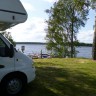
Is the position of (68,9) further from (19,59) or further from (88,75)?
(19,59)

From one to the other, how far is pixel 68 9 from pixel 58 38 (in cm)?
720

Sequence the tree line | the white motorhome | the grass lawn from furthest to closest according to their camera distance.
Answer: the tree line
the grass lawn
the white motorhome

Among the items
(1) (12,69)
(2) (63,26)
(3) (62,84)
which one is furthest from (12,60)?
(2) (63,26)

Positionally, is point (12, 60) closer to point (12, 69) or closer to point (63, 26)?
point (12, 69)

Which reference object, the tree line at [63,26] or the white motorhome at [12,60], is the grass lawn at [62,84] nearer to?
the white motorhome at [12,60]

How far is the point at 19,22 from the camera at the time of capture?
837 centimetres

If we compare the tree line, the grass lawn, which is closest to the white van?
the grass lawn

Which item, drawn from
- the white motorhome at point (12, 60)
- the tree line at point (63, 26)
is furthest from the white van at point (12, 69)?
the tree line at point (63, 26)

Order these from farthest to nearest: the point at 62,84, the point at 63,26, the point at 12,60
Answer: the point at 63,26 → the point at 62,84 → the point at 12,60

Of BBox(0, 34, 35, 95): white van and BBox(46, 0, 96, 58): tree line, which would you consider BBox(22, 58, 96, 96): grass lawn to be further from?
BBox(46, 0, 96, 58): tree line

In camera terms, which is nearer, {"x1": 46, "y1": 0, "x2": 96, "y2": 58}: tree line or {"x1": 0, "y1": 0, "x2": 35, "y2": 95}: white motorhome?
{"x1": 0, "y1": 0, "x2": 35, "y2": 95}: white motorhome

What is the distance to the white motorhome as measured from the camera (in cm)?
813

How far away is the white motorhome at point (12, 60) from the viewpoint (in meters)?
8.13

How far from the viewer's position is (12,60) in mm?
9125
